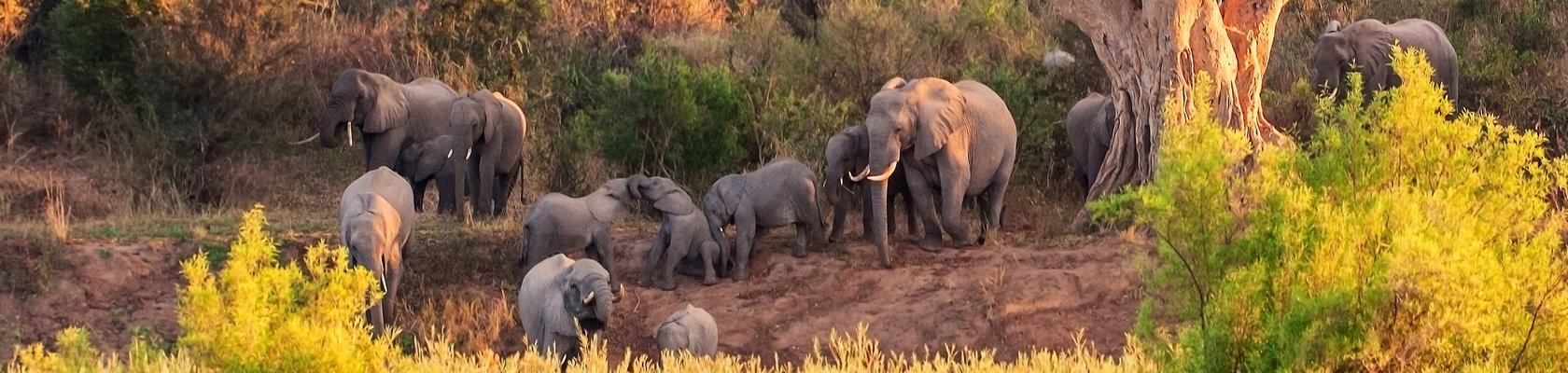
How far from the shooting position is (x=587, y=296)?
12078mm

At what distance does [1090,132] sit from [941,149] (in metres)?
2.07

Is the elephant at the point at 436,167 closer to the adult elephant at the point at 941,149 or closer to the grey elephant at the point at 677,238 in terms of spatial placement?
the grey elephant at the point at 677,238

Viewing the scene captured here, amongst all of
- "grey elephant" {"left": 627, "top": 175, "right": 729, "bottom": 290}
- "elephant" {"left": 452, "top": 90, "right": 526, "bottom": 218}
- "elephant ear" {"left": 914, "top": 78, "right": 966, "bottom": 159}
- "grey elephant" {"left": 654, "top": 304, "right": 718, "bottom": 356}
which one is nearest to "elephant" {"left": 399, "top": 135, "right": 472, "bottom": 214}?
"elephant" {"left": 452, "top": 90, "right": 526, "bottom": 218}

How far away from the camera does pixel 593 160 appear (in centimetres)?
1820

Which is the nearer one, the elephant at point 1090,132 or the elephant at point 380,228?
the elephant at point 380,228

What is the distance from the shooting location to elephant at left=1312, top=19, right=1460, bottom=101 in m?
18.4

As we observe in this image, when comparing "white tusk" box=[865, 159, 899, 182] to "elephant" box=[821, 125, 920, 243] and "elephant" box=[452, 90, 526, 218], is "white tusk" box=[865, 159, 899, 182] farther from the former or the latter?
"elephant" box=[452, 90, 526, 218]

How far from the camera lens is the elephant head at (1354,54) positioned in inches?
725

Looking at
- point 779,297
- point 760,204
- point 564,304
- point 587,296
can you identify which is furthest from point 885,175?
point 587,296

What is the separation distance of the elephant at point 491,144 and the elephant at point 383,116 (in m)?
0.20

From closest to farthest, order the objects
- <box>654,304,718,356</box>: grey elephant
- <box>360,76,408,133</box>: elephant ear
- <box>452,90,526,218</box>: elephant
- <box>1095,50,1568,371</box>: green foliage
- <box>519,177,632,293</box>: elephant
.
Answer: <box>1095,50,1568,371</box>: green foliage → <box>654,304,718,356</box>: grey elephant → <box>519,177,632,293</box>: elephant → <box>452,90,526,218</box>: elephant → <box>360,76,408,133</box>: elephant ear

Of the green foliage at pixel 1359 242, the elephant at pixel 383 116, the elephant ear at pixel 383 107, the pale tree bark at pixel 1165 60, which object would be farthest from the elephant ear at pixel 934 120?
the green foliage at pixel 1359 242

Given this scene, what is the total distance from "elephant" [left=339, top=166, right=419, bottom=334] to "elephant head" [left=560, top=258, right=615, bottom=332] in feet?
4.78

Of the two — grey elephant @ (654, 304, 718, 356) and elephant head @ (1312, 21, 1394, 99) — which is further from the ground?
grey elephant @ (654, 304, 718, 356)
